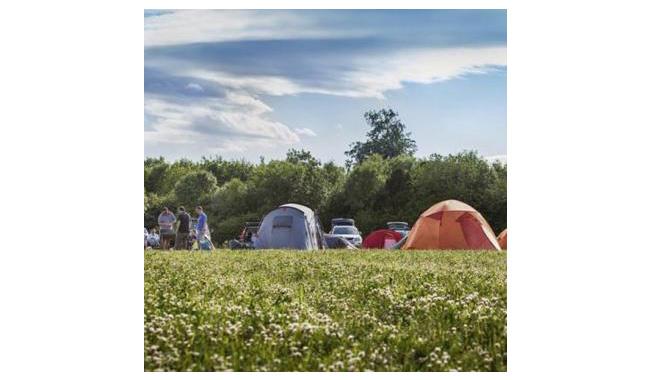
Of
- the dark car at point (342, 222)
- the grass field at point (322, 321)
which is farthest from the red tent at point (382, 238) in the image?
the grass field at point (322, 321)

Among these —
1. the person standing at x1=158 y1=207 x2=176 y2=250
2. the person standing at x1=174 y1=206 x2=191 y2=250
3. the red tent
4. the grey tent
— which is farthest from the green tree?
the red tent

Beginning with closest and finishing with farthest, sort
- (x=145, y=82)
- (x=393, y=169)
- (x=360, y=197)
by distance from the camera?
(x=145, y=82)
(x=393, y=169)
(x=360, y=197)

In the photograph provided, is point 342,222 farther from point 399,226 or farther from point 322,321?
point 322,321

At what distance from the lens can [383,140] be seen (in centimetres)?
1237

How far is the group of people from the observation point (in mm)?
12703

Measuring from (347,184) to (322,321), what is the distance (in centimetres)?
615

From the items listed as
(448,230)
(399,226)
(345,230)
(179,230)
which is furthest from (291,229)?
(179,230)

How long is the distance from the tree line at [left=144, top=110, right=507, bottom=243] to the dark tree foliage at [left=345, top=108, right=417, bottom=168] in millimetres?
16

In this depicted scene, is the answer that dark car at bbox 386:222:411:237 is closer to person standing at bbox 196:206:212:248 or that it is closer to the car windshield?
the car windshield

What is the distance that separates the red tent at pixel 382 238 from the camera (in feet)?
61.6

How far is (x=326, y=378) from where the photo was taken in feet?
25.6
